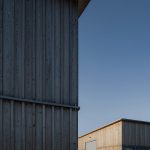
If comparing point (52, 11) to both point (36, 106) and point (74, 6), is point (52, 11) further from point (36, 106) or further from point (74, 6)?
point (36, 106)

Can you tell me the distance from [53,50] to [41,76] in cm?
96

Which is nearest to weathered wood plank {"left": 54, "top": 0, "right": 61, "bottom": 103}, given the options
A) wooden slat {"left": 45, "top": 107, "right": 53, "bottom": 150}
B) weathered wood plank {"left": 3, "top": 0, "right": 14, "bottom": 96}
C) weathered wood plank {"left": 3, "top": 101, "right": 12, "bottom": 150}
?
wooden slat {"left": 45, "top": 107, "right": 53, "bottom": 150}

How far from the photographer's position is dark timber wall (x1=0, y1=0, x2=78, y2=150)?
23.7 ft

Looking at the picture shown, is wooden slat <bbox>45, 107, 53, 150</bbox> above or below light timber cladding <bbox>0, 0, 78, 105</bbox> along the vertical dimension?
below

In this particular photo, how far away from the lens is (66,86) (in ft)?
26.9

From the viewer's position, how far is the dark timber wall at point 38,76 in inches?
284

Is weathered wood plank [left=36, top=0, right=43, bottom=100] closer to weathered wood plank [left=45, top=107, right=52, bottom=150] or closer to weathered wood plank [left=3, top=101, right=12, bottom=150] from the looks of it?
weathered wood plank [left=45, top=107, right=52, bottom=150]

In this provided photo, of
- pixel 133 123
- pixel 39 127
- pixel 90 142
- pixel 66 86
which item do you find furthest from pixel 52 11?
pixel 90 142

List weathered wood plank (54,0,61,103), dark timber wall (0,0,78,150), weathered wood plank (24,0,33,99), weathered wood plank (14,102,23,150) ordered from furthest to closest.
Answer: weathered wood plank (54,0,61,103)
weathered wood plank (24,0,33,99)
dark timber wall (0,0,78,150)
weathered wood plank (14,102,23,150)

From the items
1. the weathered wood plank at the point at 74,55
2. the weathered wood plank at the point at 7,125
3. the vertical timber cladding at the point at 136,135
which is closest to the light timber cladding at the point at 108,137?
the vertical timber cladding at the point at 136,135

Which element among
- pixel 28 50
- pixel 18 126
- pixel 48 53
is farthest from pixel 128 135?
pixel 28 50

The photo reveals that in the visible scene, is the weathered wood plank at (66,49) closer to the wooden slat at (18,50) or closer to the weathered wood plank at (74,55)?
the weathered wood plank at (74,55)

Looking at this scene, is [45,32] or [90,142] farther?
[90,142]

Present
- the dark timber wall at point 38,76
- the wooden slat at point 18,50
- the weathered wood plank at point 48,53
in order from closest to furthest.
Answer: the dark timber wall at point 38,76 < the wooden slat at point 18,50 < the weathered wood plank at point 48,53
